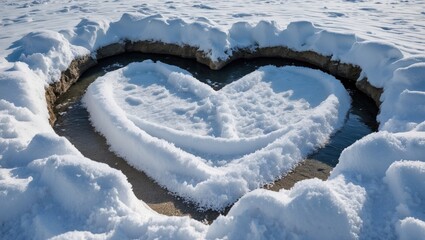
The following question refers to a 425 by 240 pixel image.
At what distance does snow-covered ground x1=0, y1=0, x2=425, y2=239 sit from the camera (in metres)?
3.94

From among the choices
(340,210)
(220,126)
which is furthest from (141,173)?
(340,210)

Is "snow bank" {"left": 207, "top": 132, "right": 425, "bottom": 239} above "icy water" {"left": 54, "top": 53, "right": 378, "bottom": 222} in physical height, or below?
above

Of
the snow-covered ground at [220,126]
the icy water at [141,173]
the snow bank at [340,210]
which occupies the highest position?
the snow bank at [340,210]

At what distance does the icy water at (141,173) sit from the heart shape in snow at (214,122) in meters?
0.17

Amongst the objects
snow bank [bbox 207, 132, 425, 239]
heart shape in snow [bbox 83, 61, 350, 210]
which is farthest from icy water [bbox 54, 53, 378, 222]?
snow bank [bbox 207, 132, 425, 239]

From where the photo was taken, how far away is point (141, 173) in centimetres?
665

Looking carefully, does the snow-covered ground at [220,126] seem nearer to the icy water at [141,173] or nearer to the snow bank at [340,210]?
the snow bank at [340,210]

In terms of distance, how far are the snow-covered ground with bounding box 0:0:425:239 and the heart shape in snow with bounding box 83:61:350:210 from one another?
0.12 feet

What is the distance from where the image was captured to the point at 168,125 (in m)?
7.98

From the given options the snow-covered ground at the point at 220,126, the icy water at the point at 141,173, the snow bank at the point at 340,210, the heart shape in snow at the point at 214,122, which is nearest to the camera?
the snow bank at the point at 340,210

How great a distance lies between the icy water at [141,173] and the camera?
6020mm

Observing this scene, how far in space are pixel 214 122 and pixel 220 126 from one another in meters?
0.27

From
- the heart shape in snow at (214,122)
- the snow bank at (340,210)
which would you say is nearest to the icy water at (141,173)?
the heart shape in snow at (214,122)

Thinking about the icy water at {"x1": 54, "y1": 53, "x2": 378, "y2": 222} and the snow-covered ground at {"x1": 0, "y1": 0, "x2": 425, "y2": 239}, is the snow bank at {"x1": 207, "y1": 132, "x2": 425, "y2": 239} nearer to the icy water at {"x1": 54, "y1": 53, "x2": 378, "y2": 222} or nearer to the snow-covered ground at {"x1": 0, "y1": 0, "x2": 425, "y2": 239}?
the snow-covered ground at {"x1": 0, "y1": 0, "x2": 425, "y2": 239}
